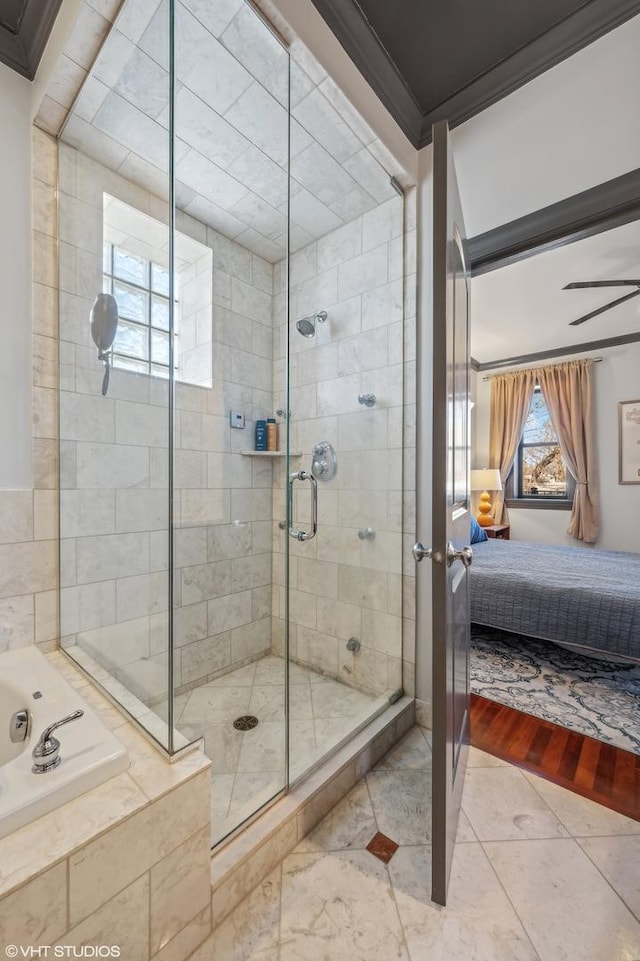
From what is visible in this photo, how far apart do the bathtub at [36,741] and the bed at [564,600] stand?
2301 mm

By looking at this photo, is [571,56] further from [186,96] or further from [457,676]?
[457,676]

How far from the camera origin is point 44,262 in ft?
5.25

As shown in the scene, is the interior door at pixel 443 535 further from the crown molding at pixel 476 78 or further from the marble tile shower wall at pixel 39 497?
the marble tile shower wall at pixel 39 497

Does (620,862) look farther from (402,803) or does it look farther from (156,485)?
(156,485)

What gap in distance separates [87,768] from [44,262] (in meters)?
1.79

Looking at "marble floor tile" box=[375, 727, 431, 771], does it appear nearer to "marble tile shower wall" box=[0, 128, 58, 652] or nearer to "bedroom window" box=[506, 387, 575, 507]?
"marble tile shower wall" box=[0, 128, 58, 652]

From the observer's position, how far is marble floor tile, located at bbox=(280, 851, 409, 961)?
979 millimetres

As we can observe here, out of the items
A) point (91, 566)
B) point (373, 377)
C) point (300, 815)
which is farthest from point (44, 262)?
point (300, 815)

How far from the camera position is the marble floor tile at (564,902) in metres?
0.99

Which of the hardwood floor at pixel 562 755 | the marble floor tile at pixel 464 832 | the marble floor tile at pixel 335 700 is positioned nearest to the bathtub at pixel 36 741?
the marble floor tile at pixel 335 700

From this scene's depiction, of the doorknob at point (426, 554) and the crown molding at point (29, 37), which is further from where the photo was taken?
the crown molding at point (29, 37)

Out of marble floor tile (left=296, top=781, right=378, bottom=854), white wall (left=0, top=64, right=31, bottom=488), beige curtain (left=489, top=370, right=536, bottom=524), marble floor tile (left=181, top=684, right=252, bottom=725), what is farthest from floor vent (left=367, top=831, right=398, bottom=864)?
beige curtain (left=489, top=370, right=536, bottom=524)

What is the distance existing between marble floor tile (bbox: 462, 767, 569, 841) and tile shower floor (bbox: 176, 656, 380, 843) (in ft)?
1.53

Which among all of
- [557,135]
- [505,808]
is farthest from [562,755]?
[557,135]
